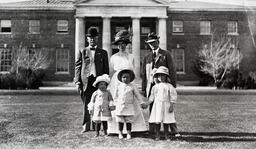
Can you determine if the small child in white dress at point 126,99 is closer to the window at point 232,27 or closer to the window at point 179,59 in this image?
the window at point 179,59

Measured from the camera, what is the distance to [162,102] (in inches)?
273

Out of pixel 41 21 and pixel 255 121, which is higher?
pixel 41 21

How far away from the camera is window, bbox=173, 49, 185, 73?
37.4 metres

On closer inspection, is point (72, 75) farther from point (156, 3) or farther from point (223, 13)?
point (223, 13)

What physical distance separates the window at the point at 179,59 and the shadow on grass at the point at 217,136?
30368mm

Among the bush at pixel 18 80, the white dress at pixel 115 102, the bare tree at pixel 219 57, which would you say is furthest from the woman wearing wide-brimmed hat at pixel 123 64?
the bare tree at pixel 219 57

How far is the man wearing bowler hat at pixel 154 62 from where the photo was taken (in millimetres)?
7395

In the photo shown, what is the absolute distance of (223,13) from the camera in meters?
37.8

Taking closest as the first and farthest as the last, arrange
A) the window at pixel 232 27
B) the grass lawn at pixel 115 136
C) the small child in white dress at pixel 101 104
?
the grass lawn at pixel 115 136, the small child in white dress at pixel 101 104, the window at pixel 232 27

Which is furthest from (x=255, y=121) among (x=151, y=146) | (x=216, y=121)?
(x=151, y=146)

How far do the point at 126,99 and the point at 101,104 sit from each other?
2.11ft

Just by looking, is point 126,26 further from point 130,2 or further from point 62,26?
point 62,26

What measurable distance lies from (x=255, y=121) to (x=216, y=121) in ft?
3.66

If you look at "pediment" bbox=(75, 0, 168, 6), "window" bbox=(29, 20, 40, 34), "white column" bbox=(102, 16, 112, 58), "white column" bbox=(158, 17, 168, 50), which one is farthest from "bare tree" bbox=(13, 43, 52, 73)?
"white column" bbox=(158, 17, 168, 50)
